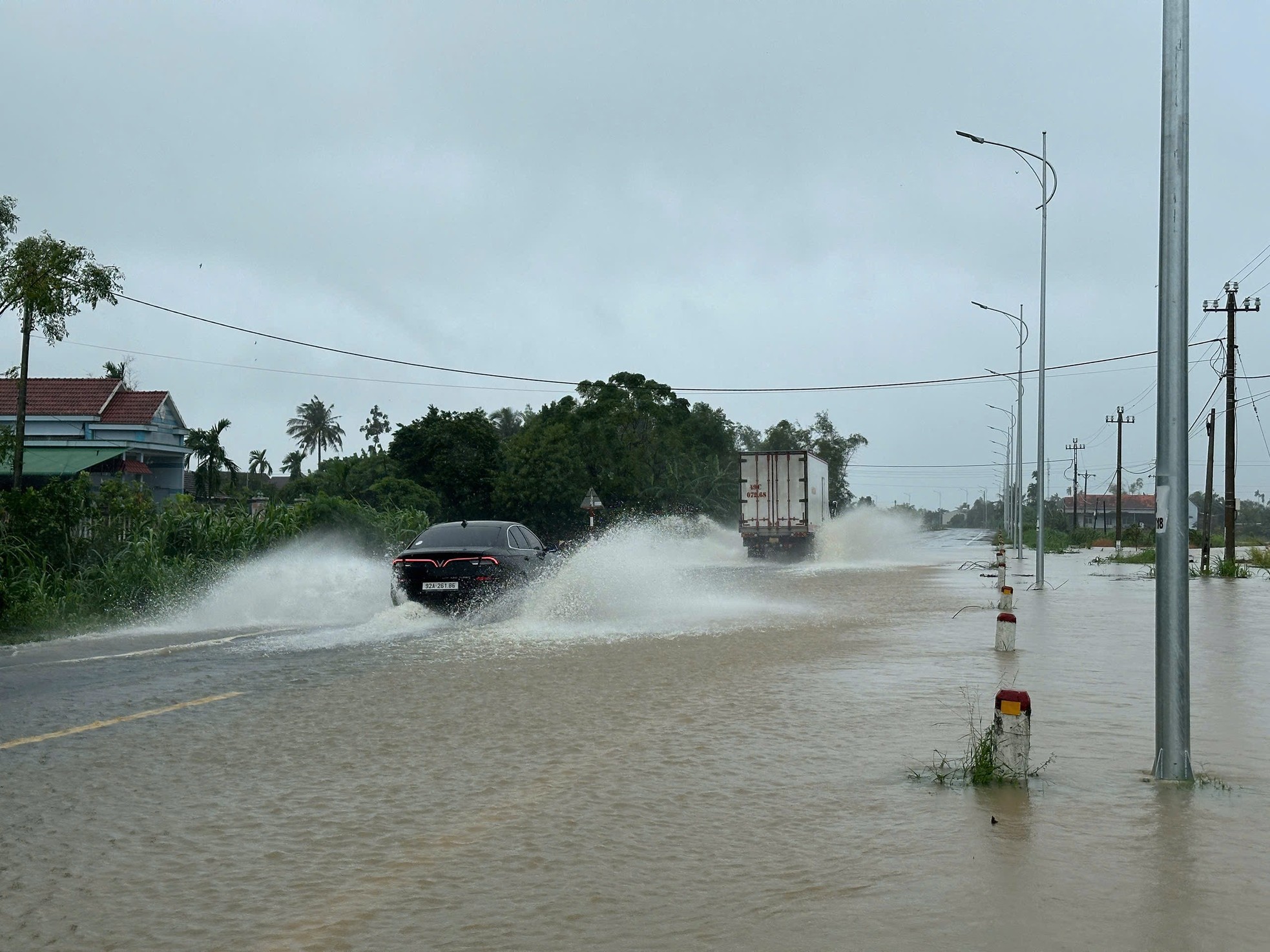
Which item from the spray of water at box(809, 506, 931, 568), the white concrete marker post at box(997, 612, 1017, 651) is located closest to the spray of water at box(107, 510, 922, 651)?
the white concrete marker post at box(997, 612, 1017, 651)

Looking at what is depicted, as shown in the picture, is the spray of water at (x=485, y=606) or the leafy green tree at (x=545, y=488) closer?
the spray of water at (x=485, y=606)

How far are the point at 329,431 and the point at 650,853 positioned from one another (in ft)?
396

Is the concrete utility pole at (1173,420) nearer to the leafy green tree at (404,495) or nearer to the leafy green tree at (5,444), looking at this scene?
the leafy green tree at (5,444)

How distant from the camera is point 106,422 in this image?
53.5 metres

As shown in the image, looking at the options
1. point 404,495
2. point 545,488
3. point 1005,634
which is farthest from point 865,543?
point 1005,634

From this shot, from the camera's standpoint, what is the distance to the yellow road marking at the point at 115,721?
339 inches

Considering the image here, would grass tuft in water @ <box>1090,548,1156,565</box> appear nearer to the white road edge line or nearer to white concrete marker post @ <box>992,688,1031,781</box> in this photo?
the white road edge line

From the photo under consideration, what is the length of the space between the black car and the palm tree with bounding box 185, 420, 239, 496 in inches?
1401

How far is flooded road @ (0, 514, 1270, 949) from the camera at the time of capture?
5.03 m

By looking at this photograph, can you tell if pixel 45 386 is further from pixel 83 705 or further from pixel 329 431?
pixel 329 431

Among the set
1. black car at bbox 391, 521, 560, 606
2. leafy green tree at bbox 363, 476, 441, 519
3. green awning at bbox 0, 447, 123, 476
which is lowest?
→ black car at bbox 391, 521, 560, 606

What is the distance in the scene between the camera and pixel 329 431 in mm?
Answer: 122938

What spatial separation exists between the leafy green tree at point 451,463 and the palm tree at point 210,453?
1057 cm

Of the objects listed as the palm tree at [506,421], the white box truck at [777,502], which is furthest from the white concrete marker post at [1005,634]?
the palm tree at [506,421]
